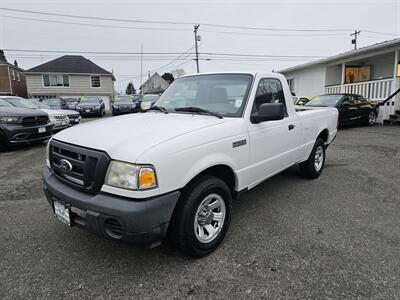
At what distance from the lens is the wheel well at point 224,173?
2.82 meters

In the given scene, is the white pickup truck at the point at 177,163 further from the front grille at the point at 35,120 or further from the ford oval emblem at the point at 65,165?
the front grille at the point at 35,120

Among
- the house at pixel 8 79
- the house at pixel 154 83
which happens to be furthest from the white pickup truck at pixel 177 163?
the house at pixel 154 83

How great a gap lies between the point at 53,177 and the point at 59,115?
7.93m

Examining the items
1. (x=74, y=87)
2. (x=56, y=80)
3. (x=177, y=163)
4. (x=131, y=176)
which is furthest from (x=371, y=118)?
(x=56, y=80)

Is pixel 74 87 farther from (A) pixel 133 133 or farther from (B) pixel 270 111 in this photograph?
(B) pixel 270 111

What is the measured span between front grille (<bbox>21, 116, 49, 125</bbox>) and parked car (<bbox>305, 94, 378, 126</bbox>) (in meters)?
Answer: 9.90

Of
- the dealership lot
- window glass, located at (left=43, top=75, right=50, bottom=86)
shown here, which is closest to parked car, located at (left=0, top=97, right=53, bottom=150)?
the dealership lot

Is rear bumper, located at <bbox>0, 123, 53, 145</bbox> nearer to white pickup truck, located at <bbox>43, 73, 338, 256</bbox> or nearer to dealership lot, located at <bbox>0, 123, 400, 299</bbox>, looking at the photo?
dealership lot, located at <bbox>0, 123, 400, 299</bbox>

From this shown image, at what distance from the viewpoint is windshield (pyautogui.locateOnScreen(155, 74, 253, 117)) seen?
10.8ft

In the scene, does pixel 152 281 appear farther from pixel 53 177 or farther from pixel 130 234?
pixel 53 177

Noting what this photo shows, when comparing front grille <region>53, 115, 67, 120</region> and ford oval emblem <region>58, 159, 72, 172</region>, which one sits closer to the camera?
ford oval emblem <region>58, 159, 72, 172</region>

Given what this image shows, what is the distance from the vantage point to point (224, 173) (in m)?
3.04

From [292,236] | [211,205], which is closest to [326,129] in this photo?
[292,236]

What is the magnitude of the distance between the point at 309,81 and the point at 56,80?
27563mm
